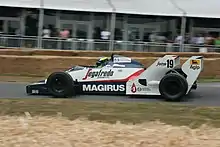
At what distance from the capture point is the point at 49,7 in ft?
105

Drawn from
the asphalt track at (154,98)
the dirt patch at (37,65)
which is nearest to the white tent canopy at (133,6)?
the dirt patch at (37,65)

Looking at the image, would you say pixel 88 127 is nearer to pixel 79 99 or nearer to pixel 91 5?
pixel 79 99

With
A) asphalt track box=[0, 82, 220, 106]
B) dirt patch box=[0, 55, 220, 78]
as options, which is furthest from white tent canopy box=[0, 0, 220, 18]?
asphalt track box=[0, 82, 220, 106]

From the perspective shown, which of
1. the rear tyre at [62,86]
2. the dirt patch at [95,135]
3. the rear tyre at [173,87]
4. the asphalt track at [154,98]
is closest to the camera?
the dirt patch at [95,135]

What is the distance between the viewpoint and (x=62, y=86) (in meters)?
14.6

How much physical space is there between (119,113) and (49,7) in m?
21.6

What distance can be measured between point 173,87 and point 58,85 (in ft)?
9.62

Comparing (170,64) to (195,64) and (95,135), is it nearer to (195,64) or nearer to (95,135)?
(195,64)

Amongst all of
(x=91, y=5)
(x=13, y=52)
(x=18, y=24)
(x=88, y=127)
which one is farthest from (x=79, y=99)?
(x=18, y=24)

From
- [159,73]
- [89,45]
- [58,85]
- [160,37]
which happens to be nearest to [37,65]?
[58,85]

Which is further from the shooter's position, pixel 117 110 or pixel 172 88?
pixel 172 88

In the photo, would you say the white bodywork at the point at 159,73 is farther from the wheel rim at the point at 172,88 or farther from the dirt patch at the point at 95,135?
the dirt patch at the point at 95,135

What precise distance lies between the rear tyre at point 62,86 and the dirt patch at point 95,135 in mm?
5791

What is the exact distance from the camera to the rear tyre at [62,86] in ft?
47.5
